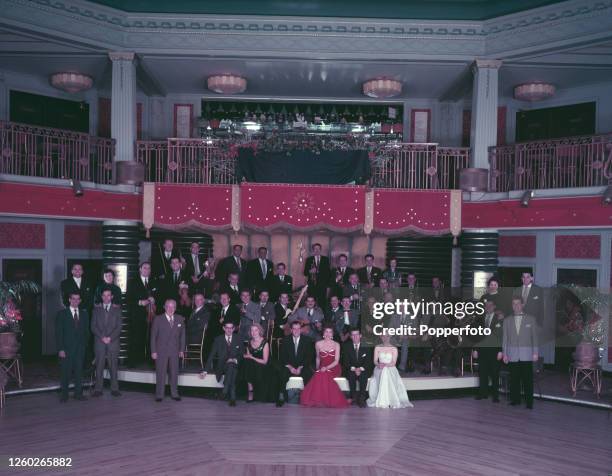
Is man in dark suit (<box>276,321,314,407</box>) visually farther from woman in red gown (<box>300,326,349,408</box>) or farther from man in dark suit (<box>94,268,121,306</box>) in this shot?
man in dark suit (<box>94,268,121,306</box>)

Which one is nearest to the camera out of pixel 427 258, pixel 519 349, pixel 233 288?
pixel 519 349

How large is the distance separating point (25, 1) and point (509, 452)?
32.1 ft

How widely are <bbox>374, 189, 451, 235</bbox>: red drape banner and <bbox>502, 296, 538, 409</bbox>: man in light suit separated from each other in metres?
2.21

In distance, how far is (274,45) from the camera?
33.3 ft

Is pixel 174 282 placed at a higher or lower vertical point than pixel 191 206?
lower

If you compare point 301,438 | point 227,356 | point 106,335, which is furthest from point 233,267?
point 301,438

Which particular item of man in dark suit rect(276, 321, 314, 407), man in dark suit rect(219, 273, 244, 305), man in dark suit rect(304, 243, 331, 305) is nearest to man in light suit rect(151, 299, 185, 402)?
man in dark suit rect(219, 273, 244, 305)

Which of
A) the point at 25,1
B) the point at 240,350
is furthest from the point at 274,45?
the point at 240,350

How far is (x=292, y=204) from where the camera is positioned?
987cm

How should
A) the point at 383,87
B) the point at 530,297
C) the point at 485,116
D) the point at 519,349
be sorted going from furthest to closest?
the point at 383,87 → the point at 485,116 → the point at 530,297 → the point at 519,349

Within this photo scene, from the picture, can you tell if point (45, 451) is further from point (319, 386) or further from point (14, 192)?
point (14, 192)

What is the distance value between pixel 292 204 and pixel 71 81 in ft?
17.2

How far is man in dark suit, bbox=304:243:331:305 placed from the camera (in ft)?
33.1

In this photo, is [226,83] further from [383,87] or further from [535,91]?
[535,91]
